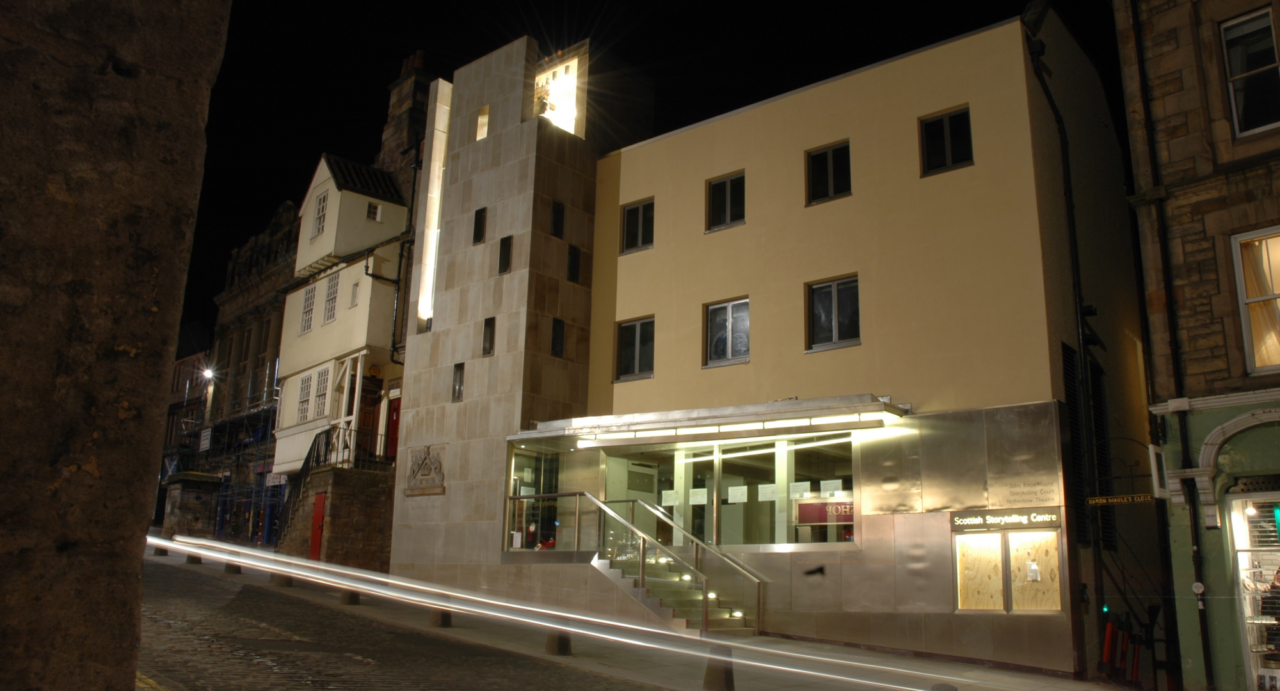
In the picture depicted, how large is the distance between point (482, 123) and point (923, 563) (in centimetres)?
1564

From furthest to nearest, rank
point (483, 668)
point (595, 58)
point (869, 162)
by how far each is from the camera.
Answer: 1. point (595, 58)
2. point (869, 162)
3. point (483, 668)

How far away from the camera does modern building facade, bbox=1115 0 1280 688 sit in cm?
1295

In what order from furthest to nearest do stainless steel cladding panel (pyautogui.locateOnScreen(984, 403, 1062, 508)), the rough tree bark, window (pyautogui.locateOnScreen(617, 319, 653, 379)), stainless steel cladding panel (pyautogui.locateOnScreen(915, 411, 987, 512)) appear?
window (pyautogui.locateOnScreen(617, 319, 653, 379)) → stainless steel cladding panel (pyautogui.locateOnScreen(915, 411, 987, 512)) → stainless steel cladding panel (pyautogui.locateOnScreen(984, 403, 1062, 508)) → the rough tree bark

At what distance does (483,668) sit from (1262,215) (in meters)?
12.8

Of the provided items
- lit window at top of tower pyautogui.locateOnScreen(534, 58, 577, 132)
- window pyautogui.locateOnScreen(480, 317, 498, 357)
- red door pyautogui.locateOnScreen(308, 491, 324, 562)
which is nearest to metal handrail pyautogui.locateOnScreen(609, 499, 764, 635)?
window pyautogui.locateOnScreen(480, 317, 498, 357)

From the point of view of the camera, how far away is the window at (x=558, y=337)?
21547mm

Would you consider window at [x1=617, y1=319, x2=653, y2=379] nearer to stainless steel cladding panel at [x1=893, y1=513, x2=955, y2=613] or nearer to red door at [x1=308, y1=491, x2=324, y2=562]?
stainless steel cladding panel at [x1=893, y1=513, x2=955, y2=613]

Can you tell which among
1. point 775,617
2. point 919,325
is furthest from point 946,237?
point 775,617

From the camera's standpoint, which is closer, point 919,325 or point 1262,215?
point 1262,215

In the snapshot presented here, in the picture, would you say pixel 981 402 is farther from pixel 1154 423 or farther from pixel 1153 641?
pixel 1153 641

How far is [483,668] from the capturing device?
11.7m

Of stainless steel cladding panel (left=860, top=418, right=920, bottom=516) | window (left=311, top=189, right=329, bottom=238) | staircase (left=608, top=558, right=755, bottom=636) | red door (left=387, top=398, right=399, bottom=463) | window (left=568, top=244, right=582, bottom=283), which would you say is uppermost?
window (left=311, top=189, right=329, bottom=238)

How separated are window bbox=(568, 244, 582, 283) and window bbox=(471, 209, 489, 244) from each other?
7.72 feet

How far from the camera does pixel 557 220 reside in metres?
22.2
